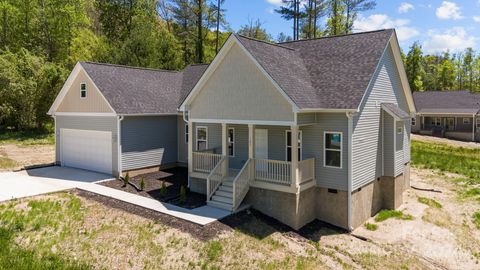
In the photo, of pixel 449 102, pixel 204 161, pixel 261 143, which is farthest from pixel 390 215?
pixel 449 102

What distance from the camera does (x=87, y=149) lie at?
2100cm

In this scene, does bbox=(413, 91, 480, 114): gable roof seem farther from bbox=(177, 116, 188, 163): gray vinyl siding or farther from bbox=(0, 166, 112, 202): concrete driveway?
bbox=(0, 166, 112, 202): concrete driveway

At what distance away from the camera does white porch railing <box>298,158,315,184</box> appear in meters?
13.9

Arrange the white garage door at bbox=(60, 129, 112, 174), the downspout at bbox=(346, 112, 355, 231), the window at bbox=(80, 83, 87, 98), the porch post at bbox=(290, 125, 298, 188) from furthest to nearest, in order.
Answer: the window at bbox=(80, 83, 87, 98), the white garage door at bbox=(60, 129, 112, 174), the downspout at bbox=(346, 112, 355, 231), the porch post at bbox=(290, 125, 298, 188)

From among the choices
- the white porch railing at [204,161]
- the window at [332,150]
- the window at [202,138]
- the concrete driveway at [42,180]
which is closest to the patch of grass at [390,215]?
the window at [332,150]

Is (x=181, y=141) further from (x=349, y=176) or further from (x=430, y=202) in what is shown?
(x=430, y=202)

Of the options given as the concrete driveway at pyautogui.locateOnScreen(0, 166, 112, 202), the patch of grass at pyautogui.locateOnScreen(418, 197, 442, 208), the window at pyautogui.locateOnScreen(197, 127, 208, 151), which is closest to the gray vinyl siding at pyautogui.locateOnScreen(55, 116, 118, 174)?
the concrete driveway at pyautogui.locateOnScreen(0, 166, 112, 202)

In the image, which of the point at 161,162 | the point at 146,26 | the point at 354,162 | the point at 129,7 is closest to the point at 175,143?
the point at 161,162

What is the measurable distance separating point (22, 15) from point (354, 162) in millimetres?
48425

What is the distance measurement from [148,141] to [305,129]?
9724 mm

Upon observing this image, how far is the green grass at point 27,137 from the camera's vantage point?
1249 inches

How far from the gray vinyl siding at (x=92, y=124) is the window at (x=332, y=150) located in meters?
11.1

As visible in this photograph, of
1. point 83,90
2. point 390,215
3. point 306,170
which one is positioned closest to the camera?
point 306,170

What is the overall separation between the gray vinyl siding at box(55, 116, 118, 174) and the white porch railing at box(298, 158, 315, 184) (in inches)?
406
